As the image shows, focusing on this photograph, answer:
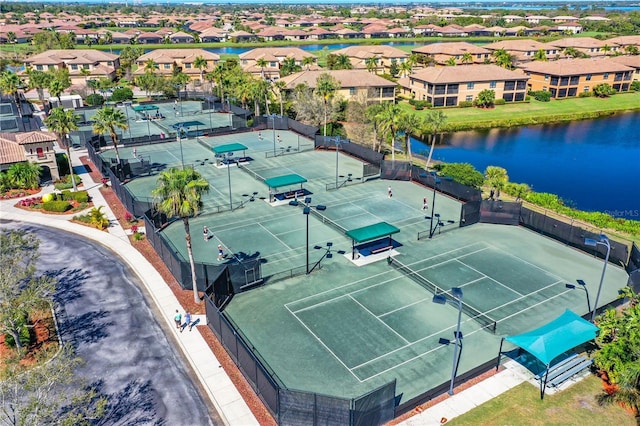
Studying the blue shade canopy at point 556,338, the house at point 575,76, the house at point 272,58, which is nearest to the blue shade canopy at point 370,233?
the blue shade canopy at point 556,338

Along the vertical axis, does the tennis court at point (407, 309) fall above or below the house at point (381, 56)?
below

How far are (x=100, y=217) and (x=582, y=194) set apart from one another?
186 feet

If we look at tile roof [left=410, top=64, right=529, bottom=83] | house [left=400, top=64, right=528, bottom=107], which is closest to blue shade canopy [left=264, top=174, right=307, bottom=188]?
house [left=400, top=64, right=528, bottom=107]

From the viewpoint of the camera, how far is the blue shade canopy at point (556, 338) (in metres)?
25.3

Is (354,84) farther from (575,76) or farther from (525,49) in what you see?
(525,49)

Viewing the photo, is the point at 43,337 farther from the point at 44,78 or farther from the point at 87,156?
the point at 44,78

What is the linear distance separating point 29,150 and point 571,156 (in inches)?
3031

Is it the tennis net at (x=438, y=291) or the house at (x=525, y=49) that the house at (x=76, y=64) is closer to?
the tennis net at (x=438, y=291)

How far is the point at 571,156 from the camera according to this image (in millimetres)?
78250

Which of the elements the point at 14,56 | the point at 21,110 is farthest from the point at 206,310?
the point at 14,56

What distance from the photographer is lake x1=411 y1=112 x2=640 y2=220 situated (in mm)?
61719

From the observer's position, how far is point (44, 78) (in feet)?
297

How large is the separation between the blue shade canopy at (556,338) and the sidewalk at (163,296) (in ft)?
48.4

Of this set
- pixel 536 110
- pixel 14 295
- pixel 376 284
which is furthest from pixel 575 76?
pixel 14 295
